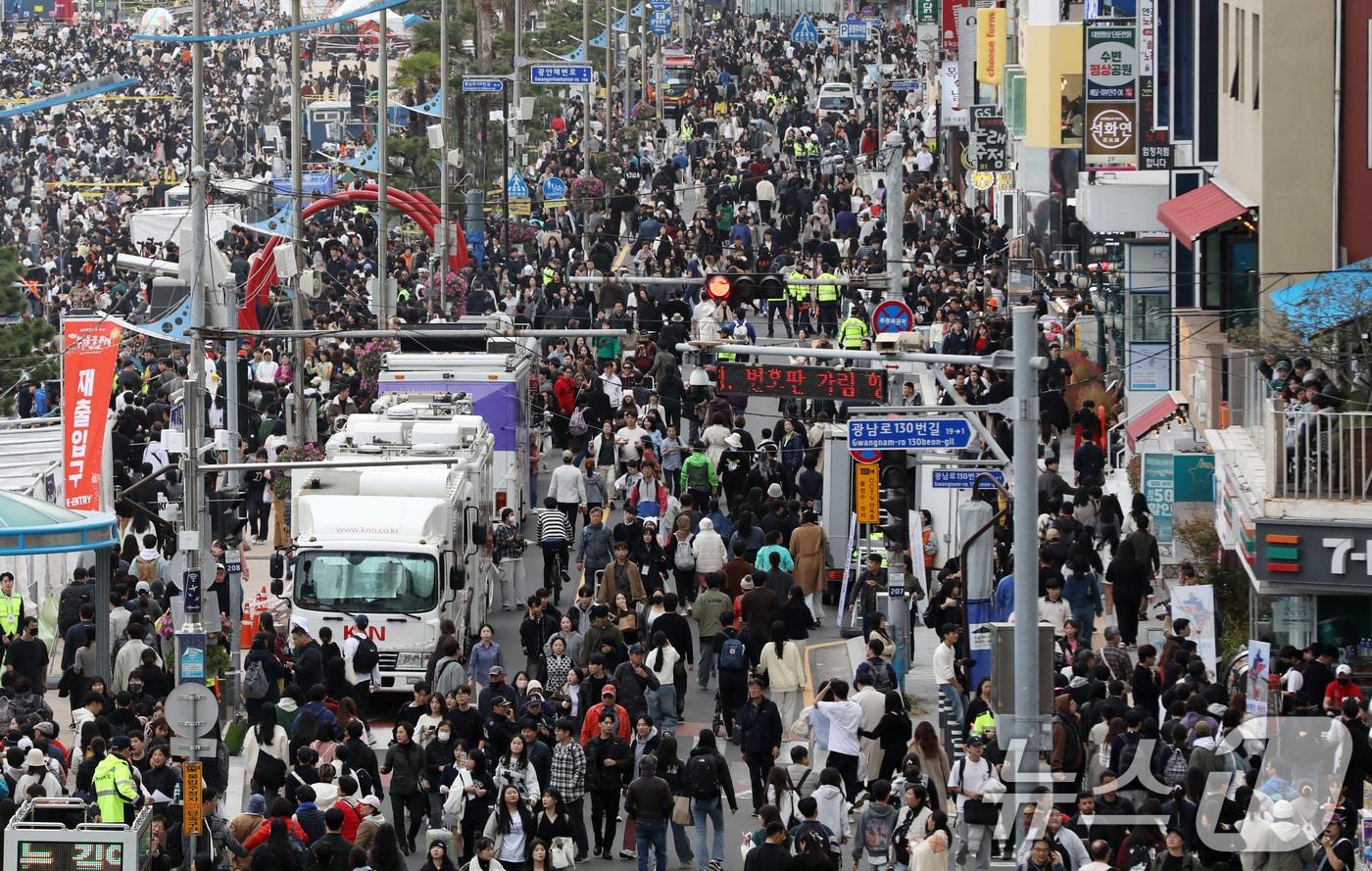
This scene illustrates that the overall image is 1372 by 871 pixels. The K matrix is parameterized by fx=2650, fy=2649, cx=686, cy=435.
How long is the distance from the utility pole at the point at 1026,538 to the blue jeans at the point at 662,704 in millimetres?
5062

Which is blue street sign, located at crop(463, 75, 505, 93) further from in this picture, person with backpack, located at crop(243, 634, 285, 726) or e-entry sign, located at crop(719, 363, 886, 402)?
person with backpack, located at crop(243, 634, 285, 726)

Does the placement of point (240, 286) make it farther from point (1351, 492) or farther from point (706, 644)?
point (1351, 492)

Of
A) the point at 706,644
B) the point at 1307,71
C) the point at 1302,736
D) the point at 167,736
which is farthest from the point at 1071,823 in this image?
the point at 1307,71

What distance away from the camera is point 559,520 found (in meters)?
30.6

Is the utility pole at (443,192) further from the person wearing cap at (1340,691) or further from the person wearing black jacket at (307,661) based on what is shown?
the person wearing cap at (1340,691)

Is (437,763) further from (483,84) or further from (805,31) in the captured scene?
(805,31)

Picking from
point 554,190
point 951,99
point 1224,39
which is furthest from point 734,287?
point 951,99

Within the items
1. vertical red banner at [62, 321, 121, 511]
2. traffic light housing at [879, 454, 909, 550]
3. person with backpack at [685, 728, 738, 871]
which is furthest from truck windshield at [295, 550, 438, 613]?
person with backpack at [685, 728, 738, 871]

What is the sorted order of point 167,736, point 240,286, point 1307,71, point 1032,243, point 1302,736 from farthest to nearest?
point 1032,243 → point 240,286 → point 1307,71 → point 167,736 → point 1302,736

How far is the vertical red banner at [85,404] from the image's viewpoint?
2888 cm

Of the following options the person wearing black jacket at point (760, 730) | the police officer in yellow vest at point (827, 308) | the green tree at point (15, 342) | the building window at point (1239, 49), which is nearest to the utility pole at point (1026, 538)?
the person wearing black jacket at point (760, 730)

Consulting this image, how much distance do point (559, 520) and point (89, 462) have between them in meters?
5.35

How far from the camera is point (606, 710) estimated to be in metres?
21.3

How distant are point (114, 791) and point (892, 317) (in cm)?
1186
